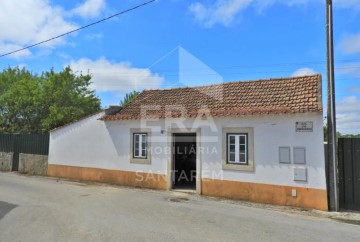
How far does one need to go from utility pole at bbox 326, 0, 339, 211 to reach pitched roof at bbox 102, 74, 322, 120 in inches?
17.6

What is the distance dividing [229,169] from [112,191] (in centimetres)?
460

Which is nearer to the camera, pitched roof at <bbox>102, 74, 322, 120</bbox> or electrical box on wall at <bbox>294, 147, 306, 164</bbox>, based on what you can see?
electrical box on wall at <bbox>294, 147, 306, 164</bbox>

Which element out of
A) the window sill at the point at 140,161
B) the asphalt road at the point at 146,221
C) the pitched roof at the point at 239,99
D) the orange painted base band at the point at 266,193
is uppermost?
the pitched roof at the point at 239,99

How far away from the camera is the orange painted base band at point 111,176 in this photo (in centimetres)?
1403

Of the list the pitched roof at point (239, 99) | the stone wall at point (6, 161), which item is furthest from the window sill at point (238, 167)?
the stone wall at point (6, 161)

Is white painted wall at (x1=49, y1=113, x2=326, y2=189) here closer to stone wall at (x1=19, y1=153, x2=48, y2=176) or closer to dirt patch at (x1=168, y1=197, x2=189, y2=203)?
stone wall at (x1=19, y1=153, x2=48, y2=176)

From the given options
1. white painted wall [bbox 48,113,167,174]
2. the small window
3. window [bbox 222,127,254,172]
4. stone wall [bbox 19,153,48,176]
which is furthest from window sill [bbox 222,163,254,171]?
stone wall [bbox 19,153,48,176]

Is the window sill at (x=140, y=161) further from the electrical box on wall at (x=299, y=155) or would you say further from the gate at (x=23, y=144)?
the gate at (x=23, y=144)

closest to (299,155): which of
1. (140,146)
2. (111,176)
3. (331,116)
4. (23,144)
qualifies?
(331,116)

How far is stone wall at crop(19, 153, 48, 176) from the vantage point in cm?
1842

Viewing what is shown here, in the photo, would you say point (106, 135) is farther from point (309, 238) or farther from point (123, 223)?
point (309, 238)

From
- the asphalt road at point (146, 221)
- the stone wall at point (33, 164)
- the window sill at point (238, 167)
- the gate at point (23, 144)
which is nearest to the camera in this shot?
the asphalt road at point (146, 221)

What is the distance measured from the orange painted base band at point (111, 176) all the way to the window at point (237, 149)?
3063 millimetres

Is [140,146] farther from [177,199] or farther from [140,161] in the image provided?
[177,199]
